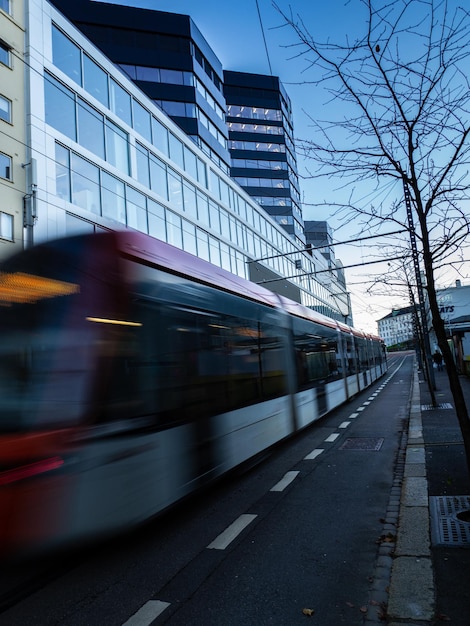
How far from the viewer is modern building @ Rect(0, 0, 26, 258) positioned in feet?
55.4

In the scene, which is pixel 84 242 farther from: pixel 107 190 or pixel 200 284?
pixel 107 190

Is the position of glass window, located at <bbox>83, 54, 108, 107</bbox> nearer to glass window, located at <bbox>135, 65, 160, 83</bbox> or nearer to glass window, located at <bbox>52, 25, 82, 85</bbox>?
glass window, located at <bbox>52, 25, 82, 85</bbox>

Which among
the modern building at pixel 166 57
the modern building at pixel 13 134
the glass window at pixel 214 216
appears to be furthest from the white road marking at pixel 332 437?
the modern building at pixel 166 57

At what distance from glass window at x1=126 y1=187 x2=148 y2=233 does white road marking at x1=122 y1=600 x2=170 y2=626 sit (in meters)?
20.1

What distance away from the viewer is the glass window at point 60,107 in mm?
18234

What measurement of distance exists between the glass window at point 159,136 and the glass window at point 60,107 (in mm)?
6844

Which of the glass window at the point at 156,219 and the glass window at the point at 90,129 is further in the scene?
the glass window at the point at 156,219

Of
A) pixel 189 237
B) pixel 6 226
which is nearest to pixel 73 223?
pixel 6 226

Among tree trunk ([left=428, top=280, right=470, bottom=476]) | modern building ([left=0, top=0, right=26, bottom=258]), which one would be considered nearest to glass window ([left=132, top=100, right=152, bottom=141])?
modern building ([left=0, top=0, right=26, bottom=258])

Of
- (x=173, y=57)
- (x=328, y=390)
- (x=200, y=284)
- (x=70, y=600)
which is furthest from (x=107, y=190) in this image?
(x=173, y=57)

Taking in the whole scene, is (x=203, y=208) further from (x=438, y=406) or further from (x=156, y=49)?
(x=438, y=406)

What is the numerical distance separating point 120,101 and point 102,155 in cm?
405

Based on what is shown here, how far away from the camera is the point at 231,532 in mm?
4566

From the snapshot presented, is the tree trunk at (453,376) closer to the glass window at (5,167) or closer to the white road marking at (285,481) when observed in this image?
the white road marking at (285,481)
